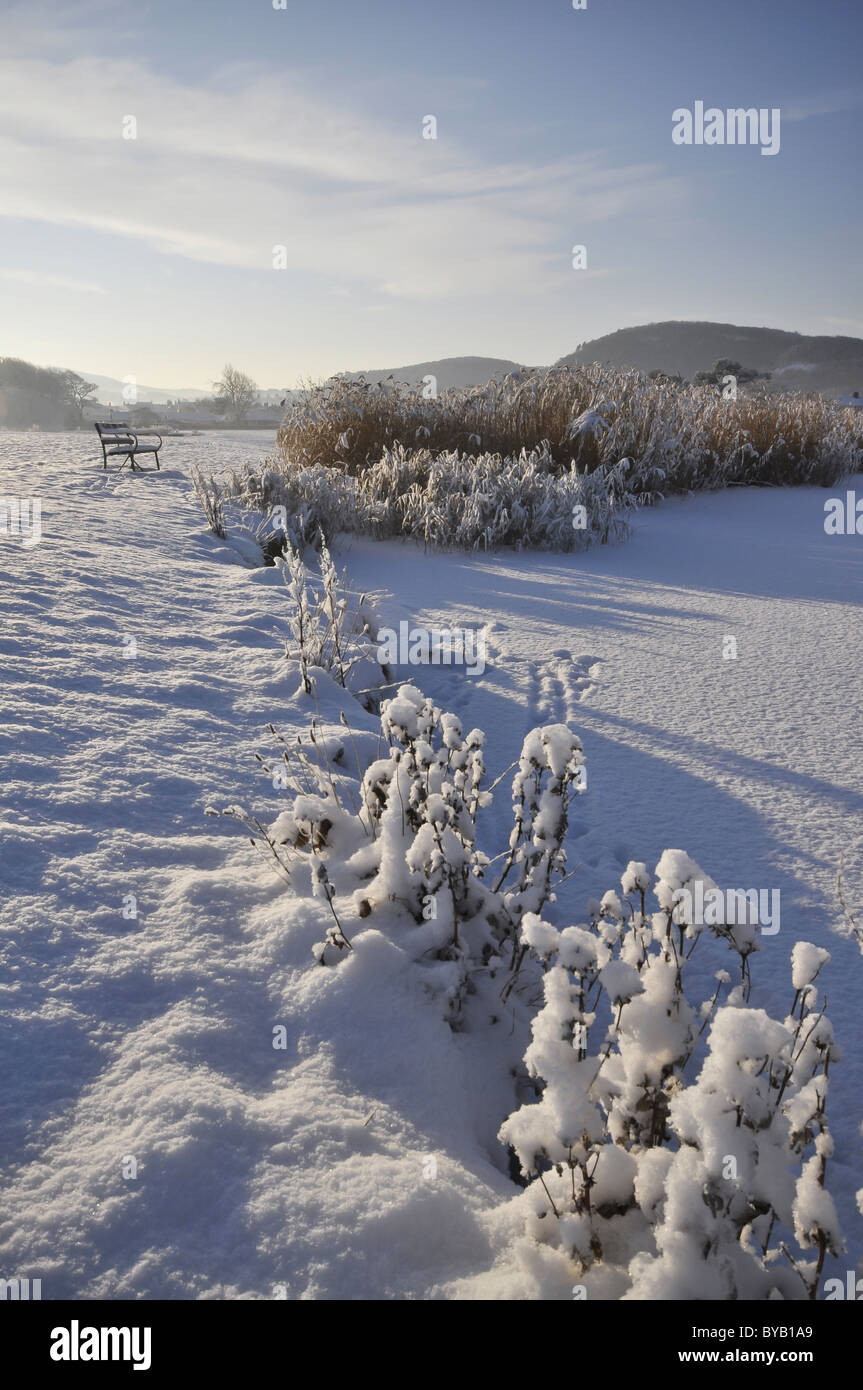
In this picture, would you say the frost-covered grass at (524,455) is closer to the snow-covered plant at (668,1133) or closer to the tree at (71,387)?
the snow-covered plant at (668,1133)

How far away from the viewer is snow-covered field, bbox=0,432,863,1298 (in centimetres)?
112

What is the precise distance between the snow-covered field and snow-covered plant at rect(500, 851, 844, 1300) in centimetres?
A: 14

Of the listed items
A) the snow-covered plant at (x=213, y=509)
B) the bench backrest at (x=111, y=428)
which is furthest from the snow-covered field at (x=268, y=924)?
the bench backrest at (x=111, y=428)

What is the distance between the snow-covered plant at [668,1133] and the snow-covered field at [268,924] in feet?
0.45

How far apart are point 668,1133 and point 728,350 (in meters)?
84.8

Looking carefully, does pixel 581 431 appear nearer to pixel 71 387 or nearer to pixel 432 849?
pixel 432 849

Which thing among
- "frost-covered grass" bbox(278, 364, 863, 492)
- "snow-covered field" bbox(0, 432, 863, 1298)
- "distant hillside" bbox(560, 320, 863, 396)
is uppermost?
"distant hillside" bbox(560, 320, 863, 396)

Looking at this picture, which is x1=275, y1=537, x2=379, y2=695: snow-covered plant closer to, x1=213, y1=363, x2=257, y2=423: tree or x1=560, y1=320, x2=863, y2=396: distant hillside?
x1=213, y1=363, x2=257, y2=423: tree

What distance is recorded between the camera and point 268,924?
176 cm

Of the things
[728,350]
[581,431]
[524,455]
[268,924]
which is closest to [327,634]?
[268,924]

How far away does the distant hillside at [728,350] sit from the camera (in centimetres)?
6366

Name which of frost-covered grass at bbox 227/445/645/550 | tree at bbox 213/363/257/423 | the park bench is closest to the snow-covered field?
frost-covered grass at bbox 227/445/645/550

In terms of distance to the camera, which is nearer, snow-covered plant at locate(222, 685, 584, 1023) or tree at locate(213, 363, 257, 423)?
snow-covered plant at locate(222, 685, 584, 1023)
